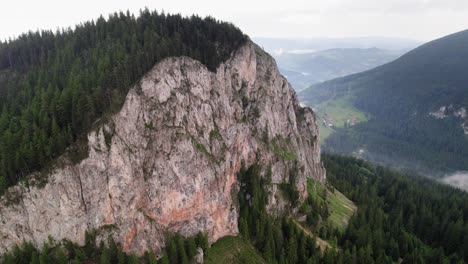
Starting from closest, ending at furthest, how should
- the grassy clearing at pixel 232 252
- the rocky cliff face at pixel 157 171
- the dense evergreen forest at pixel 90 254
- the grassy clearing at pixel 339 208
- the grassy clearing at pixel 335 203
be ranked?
the dense evergreen forest at pixel 90 254 < the rocky cliff face at pixel 157 171 < the grassy clearing at pixel 232 252 < the grassy clearing at pixel 339 208 < the grassy clearing at pixel 335 203

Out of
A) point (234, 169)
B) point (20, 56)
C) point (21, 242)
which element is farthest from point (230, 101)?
point (20, 56)

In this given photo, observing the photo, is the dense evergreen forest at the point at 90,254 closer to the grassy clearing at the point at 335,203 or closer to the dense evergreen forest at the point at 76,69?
the dense evergreen forest at the point at 76,69

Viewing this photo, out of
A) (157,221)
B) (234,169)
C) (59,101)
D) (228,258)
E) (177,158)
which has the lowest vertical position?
(228,258)

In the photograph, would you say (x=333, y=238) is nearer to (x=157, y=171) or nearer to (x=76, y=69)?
(x=157, y=171)

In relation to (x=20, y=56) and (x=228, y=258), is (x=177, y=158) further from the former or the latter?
(x=20, y=56)

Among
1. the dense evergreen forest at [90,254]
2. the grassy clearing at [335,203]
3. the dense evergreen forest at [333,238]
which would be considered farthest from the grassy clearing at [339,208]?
the dense evergreen forest at [90,254]

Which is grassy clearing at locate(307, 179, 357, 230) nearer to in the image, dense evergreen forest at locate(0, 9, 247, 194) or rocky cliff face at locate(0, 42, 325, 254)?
rocky cliff face at locate(0, 42, 325, 254)

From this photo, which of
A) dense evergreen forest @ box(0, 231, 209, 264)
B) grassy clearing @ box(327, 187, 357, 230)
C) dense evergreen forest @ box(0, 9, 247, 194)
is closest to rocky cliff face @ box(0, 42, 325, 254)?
dense evergreen forest @ box(0, 231, 209, 264)

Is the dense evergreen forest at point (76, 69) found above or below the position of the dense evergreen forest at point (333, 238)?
above
